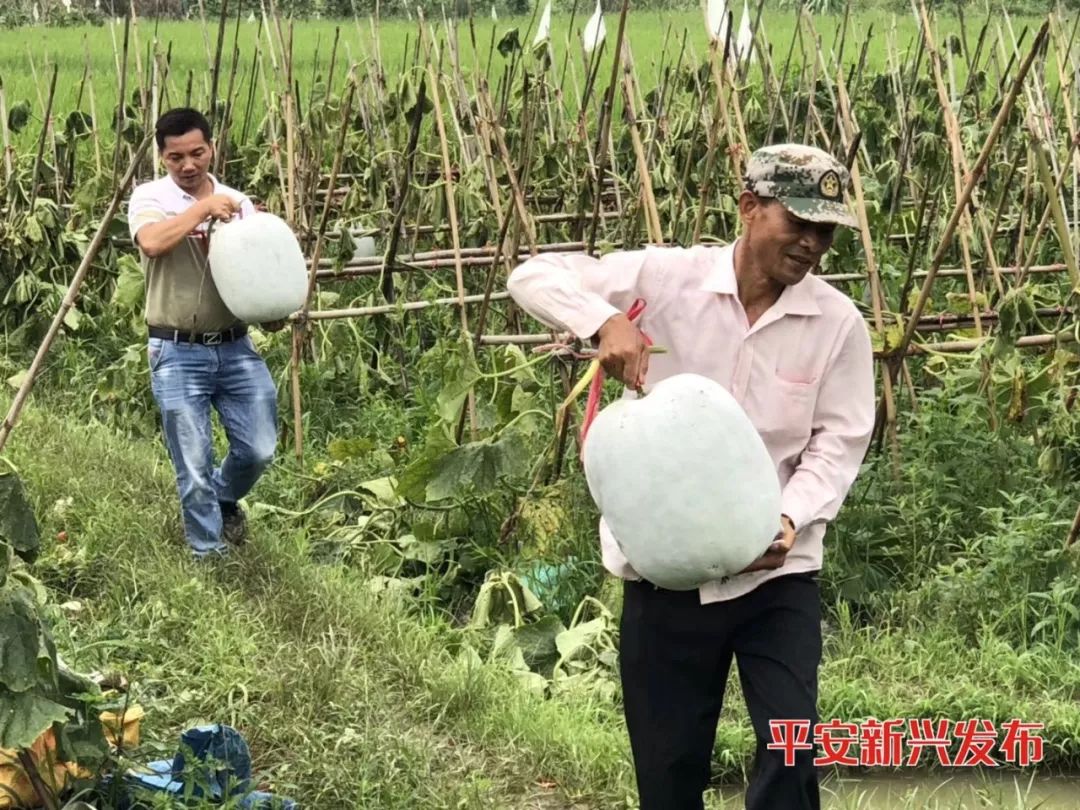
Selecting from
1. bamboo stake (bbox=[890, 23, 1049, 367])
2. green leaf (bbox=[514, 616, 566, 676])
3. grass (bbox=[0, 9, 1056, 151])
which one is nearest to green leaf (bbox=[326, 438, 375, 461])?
green leaf (bbox=[514, 616, 566, 676])

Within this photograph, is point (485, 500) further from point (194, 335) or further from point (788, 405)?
point (788, 405)

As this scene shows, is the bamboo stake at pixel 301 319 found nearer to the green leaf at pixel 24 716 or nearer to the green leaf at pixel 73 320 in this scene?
the green leaf at pixel 73 320

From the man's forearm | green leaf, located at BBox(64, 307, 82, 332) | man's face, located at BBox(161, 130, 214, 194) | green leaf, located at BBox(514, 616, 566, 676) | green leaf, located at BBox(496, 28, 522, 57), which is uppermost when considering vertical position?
green leaf, located at BBox(496, 28, 522, 57)

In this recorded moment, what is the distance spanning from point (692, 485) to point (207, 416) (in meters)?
2.28

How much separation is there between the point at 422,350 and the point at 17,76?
707 centimetres

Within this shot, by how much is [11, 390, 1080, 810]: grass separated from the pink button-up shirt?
0.86 m

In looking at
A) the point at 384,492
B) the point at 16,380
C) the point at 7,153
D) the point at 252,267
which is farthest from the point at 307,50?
the point at 252,267

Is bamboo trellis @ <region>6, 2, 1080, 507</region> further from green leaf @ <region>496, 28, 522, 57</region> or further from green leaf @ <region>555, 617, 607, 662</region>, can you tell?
green leaf @ <region>555, 617, 607, 662</region>

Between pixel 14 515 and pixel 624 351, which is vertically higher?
pixel 624 351

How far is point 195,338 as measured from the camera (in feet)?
13.5

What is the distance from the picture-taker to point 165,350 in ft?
13.5

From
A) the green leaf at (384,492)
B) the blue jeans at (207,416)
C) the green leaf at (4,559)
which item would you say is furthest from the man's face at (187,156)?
the green leaf at (4,559)

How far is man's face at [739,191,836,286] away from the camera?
2.33 meters

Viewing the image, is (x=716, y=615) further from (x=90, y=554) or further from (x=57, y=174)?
(x=57, y=174)
